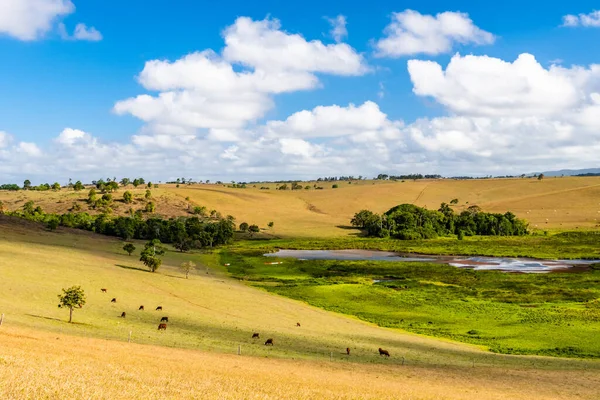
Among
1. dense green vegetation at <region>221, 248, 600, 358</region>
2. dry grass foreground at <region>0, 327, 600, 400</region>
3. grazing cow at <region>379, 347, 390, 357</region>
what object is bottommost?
dense green vegetation at <region>221, 248, 600, 358</region>

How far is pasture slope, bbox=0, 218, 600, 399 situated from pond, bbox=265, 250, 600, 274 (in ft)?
236

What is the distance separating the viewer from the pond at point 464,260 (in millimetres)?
132000

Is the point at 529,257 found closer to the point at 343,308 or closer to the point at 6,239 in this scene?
the point at 343,308

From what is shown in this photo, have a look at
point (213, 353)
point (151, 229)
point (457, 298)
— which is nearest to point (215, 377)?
point (213, 353)

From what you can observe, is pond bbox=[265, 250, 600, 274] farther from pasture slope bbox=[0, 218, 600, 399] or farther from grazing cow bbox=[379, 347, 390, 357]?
grazing cow bbox=[379, 347, 390, 357]

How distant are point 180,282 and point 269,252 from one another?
268ft

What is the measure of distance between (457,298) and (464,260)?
62.7 meters

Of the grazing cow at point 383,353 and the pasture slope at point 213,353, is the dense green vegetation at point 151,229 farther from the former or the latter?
the grazing cow at point 383,353

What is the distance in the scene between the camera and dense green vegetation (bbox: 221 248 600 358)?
6525 cm

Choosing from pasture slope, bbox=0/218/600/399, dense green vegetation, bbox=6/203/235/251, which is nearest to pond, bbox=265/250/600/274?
dense green vegetation, bbox=6/203/235/251

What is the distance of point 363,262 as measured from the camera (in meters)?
145

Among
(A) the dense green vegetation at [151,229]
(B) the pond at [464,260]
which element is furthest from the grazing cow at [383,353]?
(A) the dense green vegetation at [151,229]

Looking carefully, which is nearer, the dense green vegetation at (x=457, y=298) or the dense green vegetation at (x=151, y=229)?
the dense green vegetation at (x=457, y=298)

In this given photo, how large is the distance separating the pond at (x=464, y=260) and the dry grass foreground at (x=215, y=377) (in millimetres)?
91442
